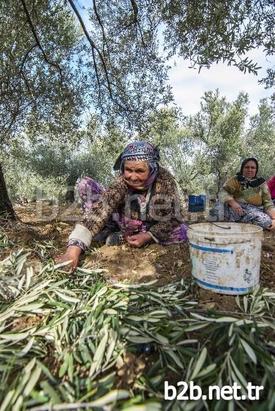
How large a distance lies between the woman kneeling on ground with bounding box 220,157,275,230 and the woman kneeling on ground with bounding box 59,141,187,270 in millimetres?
2078

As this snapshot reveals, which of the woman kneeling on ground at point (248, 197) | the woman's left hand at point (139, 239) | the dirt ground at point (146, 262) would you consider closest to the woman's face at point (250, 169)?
the woman kneeling on ground at point (248, 197)

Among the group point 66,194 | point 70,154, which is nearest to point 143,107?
point 66,194

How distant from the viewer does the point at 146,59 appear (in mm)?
5770

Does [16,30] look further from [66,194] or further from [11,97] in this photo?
[66,194]

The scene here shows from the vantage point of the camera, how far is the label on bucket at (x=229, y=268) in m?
1.82

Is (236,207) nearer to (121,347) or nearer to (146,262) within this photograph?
(146,262)

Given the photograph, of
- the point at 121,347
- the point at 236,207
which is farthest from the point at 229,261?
the point at 236,207

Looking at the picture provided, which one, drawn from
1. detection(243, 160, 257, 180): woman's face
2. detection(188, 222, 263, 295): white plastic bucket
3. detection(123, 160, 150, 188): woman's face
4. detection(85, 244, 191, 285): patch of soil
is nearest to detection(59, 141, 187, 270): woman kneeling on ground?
detection(123, 160, 150, 188): woman's face

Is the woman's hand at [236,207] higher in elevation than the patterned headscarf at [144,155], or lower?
lower

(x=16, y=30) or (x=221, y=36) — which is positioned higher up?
(x=16, y=30)

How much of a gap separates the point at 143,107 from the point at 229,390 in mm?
5568

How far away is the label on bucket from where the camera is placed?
182 cm

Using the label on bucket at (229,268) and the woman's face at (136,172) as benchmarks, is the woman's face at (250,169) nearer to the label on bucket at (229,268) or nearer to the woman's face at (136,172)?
the woman's face at (136,172)

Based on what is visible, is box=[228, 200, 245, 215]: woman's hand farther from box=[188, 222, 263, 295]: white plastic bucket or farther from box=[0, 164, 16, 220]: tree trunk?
box=[0, 164, 16, 220]: tree trunk
